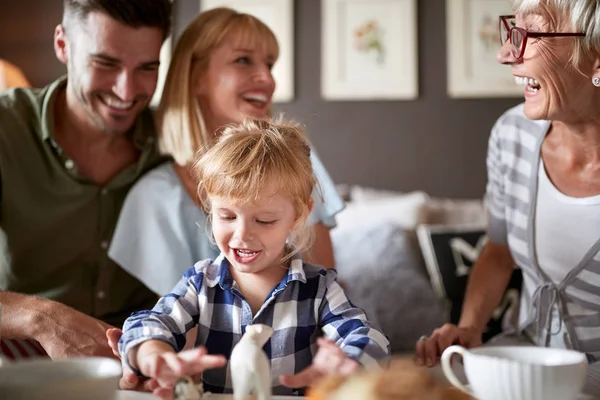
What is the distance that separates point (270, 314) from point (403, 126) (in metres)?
2.56

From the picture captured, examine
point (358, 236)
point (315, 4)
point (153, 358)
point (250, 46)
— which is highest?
point (315, 4)

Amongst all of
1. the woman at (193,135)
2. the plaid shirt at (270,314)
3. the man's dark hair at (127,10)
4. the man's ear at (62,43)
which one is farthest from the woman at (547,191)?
the man's ear at (62,43)

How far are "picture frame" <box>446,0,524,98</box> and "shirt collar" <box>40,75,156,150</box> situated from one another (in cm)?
196

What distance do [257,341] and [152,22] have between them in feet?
4.03

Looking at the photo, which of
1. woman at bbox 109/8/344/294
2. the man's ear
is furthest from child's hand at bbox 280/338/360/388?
the man's ear

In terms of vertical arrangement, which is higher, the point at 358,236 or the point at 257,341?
the point at 257,341

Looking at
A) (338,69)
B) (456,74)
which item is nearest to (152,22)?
(338,69)

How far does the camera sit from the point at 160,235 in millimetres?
1780

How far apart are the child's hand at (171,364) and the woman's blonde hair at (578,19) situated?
1060mm

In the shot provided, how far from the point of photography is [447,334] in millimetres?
1480

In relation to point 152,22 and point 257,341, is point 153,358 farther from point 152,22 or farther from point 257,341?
point 152,22

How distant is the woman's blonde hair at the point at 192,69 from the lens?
6.16ft

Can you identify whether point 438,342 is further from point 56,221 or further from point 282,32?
point 282,32

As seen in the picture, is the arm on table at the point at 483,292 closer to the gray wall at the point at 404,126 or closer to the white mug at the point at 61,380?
the white mug at the point at 61,380
